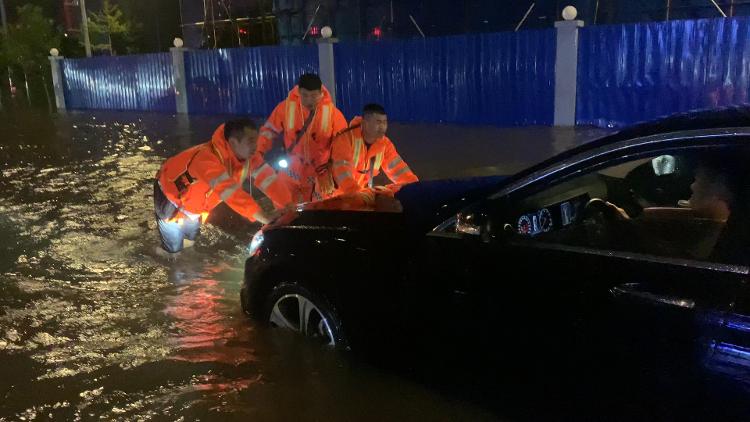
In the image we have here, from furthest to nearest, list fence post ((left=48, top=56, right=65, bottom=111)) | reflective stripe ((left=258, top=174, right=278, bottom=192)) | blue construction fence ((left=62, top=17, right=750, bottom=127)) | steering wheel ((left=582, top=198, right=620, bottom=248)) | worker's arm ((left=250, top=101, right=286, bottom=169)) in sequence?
fence post ((left=48, top=56, right=65, bottom=111)) < blue construction fence ((left=62, top=17, right=750, bottom=127)) < worker's arm ((left=250, top=101, right=286, bottom=169)) < reflective stripe ((left=258, top=174, right=278, bottom=192)) < steering wheel ((left=582, top=198, right=620, bottom=248))

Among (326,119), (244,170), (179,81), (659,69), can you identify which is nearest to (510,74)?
(659,69)

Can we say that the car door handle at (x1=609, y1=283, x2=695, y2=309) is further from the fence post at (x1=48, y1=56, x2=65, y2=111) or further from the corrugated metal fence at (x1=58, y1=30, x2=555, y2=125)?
the fence post at (x1=48, y1=56, x2=65, y2=111)

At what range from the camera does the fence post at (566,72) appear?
11.8 m

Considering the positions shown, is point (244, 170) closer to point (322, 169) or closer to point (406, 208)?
point (322, 169)

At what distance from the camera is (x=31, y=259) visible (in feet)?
17.8

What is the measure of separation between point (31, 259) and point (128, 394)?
9.38ft

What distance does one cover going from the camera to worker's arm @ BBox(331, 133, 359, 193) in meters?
4.85

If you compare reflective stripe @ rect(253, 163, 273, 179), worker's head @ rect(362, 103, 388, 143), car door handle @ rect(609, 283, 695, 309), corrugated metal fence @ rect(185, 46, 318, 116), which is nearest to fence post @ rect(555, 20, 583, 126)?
corrugated metal fence @ rect(185, 46, 318, 116)

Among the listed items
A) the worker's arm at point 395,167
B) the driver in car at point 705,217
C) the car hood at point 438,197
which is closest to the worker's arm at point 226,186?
the worker's arm at point 395,167

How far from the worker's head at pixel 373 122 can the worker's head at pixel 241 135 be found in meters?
0.85

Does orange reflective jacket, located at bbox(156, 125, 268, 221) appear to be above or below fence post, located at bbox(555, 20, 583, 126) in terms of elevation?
below

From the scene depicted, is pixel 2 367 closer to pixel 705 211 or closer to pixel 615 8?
pixel 705 211

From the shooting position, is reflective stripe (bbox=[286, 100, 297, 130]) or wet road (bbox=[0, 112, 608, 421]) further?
reflective stripe (bbox=[286, 100, 297, 130])

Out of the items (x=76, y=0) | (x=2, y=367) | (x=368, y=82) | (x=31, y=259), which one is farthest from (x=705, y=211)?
(x=76, y=0)
